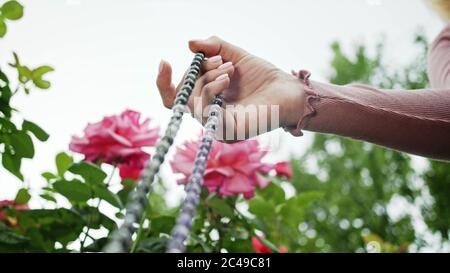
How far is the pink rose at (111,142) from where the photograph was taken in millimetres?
1021

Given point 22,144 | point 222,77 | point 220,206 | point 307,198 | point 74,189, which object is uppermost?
point 222,77

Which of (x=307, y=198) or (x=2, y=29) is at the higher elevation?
(x=2, y=29)

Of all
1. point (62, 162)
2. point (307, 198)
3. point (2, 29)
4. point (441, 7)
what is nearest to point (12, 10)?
point (2, 29)

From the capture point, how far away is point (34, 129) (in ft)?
2.95

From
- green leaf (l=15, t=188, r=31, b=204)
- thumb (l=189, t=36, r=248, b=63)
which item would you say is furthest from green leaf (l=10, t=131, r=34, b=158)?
thumb (l=189, t=36, r=248, b=63)

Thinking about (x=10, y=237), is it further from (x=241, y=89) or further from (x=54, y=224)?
(x=241, y=89)

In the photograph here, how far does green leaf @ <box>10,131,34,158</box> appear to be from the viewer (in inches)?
34.2

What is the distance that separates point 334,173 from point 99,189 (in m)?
8.47

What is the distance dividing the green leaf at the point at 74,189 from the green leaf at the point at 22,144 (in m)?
0.09

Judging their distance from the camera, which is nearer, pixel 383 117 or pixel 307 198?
pixel 383 117

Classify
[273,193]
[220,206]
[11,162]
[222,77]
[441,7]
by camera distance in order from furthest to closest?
[441,7] → [273,193] → [220,206] → [11,162] → [222,77]

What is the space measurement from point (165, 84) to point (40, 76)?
→ 1.19 feet

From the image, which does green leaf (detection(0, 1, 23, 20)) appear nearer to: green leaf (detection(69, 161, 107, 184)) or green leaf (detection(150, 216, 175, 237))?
green leaf (detection(69, 161, 107, 184))
